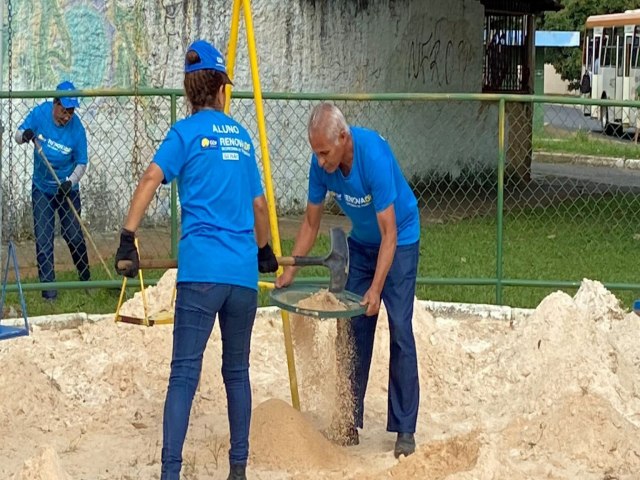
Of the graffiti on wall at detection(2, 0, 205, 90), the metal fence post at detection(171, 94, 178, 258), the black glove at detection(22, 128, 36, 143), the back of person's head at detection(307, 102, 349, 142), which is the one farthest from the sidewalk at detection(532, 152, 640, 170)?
the back of person's head at detection(307, 102, 349, 142)

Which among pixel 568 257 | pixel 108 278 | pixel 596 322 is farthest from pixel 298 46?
pixel 596 322

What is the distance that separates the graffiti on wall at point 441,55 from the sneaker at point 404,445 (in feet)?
38.0

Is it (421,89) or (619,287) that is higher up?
(421,89)

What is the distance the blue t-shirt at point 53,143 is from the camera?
973 centimetres

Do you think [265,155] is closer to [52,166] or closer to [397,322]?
[397,322]

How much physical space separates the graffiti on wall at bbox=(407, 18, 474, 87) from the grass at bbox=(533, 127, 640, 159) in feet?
15.7

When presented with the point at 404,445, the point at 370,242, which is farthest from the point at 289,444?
the point at 370,242

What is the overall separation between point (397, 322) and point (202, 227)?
1.43 m

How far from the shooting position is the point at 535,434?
6.52m

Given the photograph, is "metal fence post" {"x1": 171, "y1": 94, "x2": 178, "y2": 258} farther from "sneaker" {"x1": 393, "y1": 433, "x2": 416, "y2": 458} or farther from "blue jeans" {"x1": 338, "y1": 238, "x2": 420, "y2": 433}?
"sneaker" {"x1": 393, "y1": 433, "x2": 416, "y2": 458}

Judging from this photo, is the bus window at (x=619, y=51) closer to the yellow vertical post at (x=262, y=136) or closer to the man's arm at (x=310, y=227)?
the yellow vertical post at (x=262, y=136)

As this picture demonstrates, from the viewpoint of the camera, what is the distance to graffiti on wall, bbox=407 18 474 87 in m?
17.6

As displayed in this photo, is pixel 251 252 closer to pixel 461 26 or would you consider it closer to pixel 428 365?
pixel 428 365

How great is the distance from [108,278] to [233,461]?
192 inches
